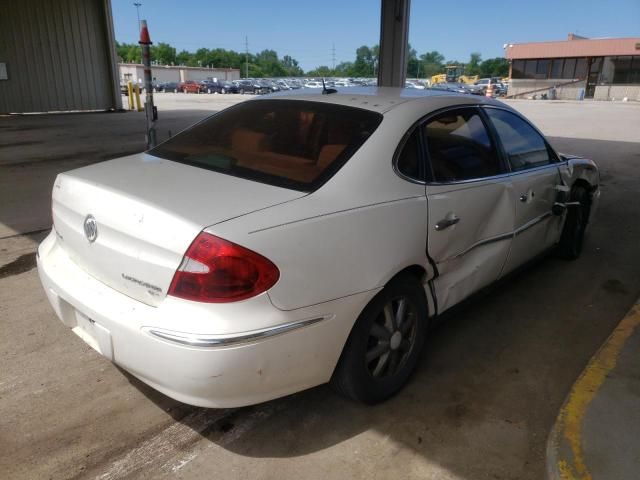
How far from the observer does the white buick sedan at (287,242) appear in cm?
205

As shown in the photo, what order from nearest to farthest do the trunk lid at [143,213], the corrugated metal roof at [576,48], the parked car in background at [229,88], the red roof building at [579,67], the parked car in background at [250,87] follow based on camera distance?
the trunk lid at [143,213] → the corrugated metal roof at [576,48] → the red roof building at [579,67] → the parked car in background at [250,87] → the parked car in background at [229,88]

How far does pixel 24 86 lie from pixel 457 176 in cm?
2055

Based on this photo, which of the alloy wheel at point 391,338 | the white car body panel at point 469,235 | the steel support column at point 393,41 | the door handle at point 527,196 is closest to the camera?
the alloy wheel at point 391,338

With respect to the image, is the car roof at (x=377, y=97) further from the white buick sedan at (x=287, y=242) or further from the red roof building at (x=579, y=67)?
the red roof building at (x=579, y=67)

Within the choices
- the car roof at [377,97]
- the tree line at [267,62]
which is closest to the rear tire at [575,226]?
the car roof at [377,97]

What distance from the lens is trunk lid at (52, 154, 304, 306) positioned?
6.87 ft

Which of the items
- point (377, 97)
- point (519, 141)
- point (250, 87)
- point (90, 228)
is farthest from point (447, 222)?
point (250, 87)

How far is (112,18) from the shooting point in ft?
67.5

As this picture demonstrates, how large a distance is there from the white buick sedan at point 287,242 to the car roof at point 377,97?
2cm

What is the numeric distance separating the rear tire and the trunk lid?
3.33 metres

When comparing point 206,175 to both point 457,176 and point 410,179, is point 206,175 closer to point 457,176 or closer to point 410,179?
point 410,179

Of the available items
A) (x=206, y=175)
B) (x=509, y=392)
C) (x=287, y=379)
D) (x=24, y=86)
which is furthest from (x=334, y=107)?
(x=24, y=86)

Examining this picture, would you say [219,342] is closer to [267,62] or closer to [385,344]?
[385,344]

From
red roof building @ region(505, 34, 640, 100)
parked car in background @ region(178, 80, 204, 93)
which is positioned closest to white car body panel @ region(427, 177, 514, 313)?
red roof building @ region(505, 34, 640, 100)
